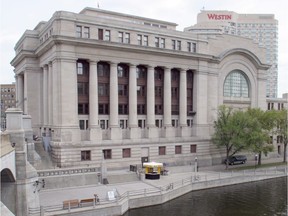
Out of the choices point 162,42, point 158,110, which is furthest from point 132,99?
point 162,42

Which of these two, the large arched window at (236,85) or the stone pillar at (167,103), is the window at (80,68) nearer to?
the stone pillar at (167,103)

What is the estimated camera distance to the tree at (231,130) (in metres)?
49.4

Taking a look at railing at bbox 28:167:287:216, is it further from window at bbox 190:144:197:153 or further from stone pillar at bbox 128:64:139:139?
stone pillar at bbox 128:64:139:139

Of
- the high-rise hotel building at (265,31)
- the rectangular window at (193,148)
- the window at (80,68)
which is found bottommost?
the rectangular window at (193,148)

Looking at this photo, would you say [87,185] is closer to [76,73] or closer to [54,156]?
[54,156]

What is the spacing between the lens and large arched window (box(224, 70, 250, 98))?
6131 centimetres

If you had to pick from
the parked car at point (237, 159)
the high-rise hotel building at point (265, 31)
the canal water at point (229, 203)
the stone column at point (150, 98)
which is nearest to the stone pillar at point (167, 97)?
the stone column at point (150, 98)

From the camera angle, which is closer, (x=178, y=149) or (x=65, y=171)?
(x=65, y=171)

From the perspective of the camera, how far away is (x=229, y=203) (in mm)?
35000

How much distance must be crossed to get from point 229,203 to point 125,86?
2434 cm

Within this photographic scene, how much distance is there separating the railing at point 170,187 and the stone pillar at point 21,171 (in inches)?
30.2

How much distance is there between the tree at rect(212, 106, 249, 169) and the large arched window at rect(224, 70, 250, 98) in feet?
28.3

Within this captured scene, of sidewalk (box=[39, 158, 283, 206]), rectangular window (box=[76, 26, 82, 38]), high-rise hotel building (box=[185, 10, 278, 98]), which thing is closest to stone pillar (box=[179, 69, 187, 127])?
sidewalk (box=[39, 158, 283, 206])

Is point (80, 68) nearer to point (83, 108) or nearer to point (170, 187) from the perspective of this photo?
point (83, 108)
